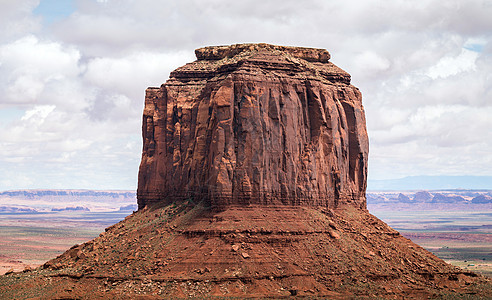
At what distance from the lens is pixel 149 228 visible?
349 ft

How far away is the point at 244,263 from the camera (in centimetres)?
9388

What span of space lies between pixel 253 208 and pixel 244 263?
Result: 911 cm

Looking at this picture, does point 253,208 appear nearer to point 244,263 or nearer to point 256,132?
point 256,132

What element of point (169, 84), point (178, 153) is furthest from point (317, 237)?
point (169, 84)

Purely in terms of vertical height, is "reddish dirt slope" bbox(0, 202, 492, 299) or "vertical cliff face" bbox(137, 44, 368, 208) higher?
"vertical cliff face" bbox(137, 44, 368, 208)

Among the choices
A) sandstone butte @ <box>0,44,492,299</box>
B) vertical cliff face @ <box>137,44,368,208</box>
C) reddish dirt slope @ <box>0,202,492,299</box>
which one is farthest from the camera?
vertical cliff face @ <box>137,44,368,208</box>

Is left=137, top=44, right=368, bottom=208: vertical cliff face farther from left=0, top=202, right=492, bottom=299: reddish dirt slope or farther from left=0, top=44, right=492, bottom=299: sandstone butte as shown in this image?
left=0, top=202, right=492, bottom=299: reddish dirt slope

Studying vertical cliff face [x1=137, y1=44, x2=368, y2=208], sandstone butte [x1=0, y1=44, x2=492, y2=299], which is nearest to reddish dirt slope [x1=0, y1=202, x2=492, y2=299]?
sandstone butte [x1=0, y1=44, x2=492, y2=299]

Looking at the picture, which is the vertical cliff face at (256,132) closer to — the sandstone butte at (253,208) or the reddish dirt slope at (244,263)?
the sandstone butte at (253,208)

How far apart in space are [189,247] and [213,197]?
737 cm

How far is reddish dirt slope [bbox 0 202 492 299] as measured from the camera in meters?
92.6

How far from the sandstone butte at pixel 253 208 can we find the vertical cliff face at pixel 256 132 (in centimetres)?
15

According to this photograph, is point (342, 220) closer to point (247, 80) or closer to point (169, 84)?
point (247, 80)

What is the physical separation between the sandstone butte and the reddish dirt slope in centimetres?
17
